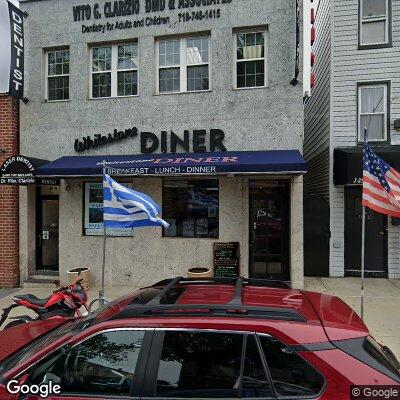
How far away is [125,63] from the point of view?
9.96 meters

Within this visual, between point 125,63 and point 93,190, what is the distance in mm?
3476

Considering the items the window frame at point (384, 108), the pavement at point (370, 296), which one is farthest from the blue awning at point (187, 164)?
the window frame at point (384, 108)

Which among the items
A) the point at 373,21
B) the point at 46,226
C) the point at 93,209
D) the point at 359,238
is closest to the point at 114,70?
the point at 93,209

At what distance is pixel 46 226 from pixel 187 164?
492 cm

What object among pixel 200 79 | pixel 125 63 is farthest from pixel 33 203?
pixel 200 79

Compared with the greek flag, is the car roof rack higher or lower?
lower

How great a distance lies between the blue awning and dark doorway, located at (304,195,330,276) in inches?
101

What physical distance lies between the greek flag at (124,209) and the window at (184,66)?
4.77m

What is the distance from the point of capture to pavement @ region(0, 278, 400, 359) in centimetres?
631

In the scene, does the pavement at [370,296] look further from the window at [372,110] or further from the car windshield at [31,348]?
the car windshield at [31,348]

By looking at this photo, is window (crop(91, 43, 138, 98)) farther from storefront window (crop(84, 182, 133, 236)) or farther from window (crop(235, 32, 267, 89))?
window (crop(235, 32, 267, 89))

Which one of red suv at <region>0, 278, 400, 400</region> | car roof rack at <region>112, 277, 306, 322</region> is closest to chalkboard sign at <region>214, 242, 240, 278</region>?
car roof rack at <region>112, 277, 306, 322</region>

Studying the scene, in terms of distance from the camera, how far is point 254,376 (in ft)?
8.00

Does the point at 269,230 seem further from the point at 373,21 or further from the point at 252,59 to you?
the point at 373,21
